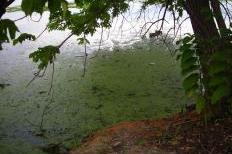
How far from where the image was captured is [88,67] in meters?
6.94

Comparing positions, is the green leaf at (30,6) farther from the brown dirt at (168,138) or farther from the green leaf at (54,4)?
the brown dirt at (168,138)

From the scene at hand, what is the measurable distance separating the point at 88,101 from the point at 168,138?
2.21 meters

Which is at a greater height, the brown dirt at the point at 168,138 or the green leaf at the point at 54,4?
the green leaf at the point at 54,4

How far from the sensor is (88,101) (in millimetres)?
5344

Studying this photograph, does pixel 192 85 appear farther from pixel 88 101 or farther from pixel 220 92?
pixel 88 101

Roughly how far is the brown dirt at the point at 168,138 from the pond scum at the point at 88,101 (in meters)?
0.72

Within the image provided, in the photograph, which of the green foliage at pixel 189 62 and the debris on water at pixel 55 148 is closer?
the green foliage at pixel 189 62

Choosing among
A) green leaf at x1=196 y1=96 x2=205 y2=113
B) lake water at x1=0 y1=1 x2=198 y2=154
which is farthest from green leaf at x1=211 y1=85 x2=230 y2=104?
lake water at x1=0 y1=1 x2=198 y2=154

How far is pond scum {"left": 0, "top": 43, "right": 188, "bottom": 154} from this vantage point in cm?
445

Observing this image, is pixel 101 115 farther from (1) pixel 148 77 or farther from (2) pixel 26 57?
→ (2) pixel 26 57

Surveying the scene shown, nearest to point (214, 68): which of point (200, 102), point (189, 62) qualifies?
point (189, 62)

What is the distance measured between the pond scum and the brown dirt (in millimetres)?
717

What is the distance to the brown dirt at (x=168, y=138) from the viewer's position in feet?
9.80

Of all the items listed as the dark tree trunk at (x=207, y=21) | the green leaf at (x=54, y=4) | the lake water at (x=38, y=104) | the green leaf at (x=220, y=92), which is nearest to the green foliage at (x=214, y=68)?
the green leaf at (x=220, y=92)
